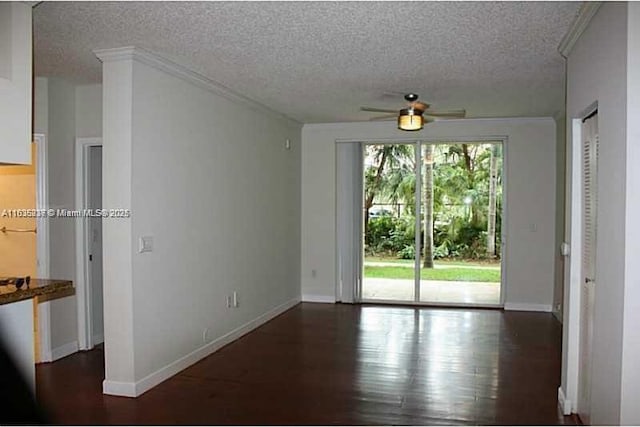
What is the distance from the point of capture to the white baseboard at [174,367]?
12.5 ft

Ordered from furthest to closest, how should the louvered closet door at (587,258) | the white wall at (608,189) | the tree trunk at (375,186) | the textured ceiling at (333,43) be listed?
1. the tree trunk at (375,186)
2. the louvered closet door at (587,258)
3. the textured ceiling at (333,43)
4. the white wall at (608,189)

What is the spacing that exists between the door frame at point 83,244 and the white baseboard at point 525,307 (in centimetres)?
500

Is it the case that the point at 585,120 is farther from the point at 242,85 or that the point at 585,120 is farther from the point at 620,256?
the point at 242,85

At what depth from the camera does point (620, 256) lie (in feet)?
8.00

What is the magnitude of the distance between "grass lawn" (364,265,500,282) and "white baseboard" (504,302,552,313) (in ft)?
1.21

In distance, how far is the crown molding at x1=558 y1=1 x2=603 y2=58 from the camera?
2835mm

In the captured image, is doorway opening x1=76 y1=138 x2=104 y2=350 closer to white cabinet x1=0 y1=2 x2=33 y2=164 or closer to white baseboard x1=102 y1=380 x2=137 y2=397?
white baseboard x1=102 y1=380 x2=137 y2=397

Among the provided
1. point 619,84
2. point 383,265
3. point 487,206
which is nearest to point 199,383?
point 619,84

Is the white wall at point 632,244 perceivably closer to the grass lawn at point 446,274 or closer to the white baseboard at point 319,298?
the grass lawn at point 446,274

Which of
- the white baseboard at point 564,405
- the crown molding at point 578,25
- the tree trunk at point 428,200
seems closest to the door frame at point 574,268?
the white baseboard at point 564,405

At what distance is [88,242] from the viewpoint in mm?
5051

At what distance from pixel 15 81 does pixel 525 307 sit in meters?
6.25

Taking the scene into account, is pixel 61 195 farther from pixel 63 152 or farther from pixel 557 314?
pixel 557 314

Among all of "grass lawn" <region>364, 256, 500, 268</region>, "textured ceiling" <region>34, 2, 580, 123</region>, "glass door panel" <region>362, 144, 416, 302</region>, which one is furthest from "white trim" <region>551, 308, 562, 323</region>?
"textured ceiling" <region>34, 2, 580, 123</region>
